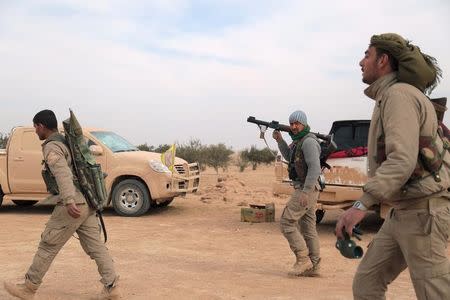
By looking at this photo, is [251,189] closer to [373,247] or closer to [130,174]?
[130,174]

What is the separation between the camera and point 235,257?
7617 mm

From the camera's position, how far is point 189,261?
7297mm

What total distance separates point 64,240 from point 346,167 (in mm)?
5292

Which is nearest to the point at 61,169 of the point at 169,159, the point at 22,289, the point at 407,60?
the point at 22,289

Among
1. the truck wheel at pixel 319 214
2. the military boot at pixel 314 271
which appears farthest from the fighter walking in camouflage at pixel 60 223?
the truck wheel at pixel 319 214

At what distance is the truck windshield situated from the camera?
11.9 m

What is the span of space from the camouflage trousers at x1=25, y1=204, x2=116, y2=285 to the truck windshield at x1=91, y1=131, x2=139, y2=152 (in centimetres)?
→ 672

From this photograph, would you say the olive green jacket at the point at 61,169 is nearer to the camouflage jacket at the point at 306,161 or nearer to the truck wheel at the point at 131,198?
the camouflage jacket at the point at 306,161

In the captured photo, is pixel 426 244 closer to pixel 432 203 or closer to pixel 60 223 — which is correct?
pixel 432 203

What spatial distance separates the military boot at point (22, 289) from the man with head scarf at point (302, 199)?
271 centimetres

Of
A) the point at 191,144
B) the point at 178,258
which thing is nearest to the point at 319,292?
the point at 178,258

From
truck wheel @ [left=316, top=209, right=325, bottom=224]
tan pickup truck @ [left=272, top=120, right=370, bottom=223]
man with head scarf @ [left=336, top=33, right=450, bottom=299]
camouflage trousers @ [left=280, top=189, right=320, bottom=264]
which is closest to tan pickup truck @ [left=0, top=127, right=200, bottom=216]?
truck wheel @ [left=316, top=209, right=325, bottom=224]

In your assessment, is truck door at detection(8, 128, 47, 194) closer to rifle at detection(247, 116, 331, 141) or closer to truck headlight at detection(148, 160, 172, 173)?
truck headlight at detection(148, 160, 172, 173)

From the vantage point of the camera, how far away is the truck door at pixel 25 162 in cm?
1177
